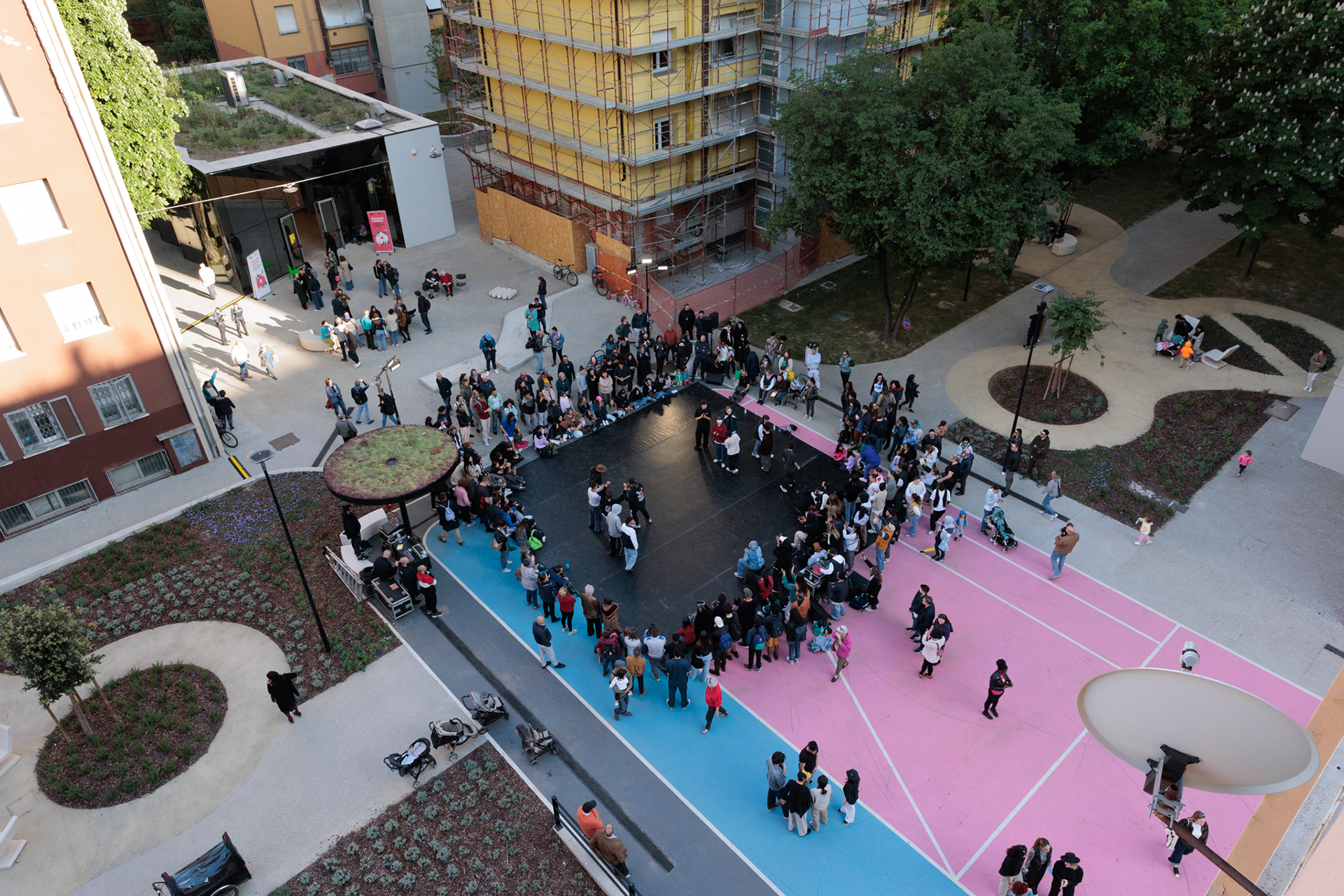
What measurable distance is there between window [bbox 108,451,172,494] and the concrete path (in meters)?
31.2

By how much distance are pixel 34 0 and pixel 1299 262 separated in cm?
3866

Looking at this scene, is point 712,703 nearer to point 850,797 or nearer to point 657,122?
point 850,797

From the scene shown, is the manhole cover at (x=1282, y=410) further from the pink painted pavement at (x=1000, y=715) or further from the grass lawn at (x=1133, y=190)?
the grass lawn at (x=1133, y=190)

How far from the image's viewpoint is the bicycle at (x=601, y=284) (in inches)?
1205

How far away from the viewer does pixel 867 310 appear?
29.3 m

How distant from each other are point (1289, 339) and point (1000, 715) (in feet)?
63.6

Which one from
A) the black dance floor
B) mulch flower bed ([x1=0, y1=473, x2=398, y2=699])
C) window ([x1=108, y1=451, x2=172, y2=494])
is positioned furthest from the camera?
window ([x1=108, y1=451, x2=172, y2=494])

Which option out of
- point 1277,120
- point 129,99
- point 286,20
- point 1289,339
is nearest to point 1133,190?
point 1277,120

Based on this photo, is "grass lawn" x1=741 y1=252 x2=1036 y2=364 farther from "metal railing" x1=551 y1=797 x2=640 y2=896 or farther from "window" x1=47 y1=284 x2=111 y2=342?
"window" x1=47 y1=284 x2=111 y2=342

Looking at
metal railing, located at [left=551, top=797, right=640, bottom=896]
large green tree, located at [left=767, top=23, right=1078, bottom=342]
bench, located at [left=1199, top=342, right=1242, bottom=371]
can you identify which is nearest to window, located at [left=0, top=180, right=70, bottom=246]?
metal railing, located at [left=551, top=797, right=640, bottom=896]

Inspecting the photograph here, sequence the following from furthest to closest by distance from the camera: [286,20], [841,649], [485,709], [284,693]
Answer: [286,20]
[841,649]
[485,709]
[284,693]

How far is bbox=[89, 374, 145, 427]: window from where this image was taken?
66.6 ft

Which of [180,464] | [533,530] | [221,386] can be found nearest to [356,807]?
[533,530]

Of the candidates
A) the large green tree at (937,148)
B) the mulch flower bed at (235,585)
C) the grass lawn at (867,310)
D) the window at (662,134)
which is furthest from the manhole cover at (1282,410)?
the mulch flower bed at (235,585)
